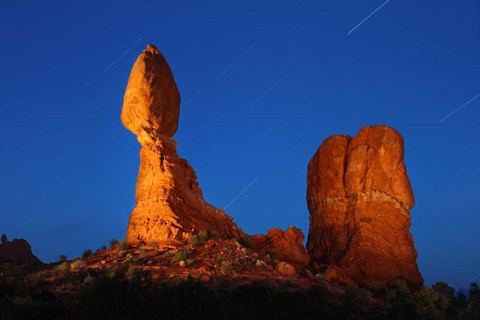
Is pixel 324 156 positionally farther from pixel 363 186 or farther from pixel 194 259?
pixel 194 259

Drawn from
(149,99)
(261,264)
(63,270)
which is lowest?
(63,270)

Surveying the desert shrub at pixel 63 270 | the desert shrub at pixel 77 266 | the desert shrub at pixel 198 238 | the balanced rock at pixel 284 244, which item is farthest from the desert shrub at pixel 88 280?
the balanced rock at pixel 284 244

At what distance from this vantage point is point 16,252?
28.3m

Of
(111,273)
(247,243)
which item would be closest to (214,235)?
(247,243)

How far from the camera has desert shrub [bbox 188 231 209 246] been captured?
2426 cm

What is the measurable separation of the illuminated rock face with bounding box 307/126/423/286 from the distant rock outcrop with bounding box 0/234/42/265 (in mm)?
18140

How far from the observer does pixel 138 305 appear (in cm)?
1578

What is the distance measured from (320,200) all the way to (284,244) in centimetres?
904

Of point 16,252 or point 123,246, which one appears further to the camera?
point 16,252

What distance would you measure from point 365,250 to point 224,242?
411 inches

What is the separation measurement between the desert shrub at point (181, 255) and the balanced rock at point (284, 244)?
21.3ft

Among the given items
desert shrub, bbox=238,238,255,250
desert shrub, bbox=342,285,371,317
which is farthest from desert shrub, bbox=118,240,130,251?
desert shrub, bbox=342,285,371,317

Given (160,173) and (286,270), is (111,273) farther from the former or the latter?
(286,270)

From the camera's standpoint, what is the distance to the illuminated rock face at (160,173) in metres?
25.3
